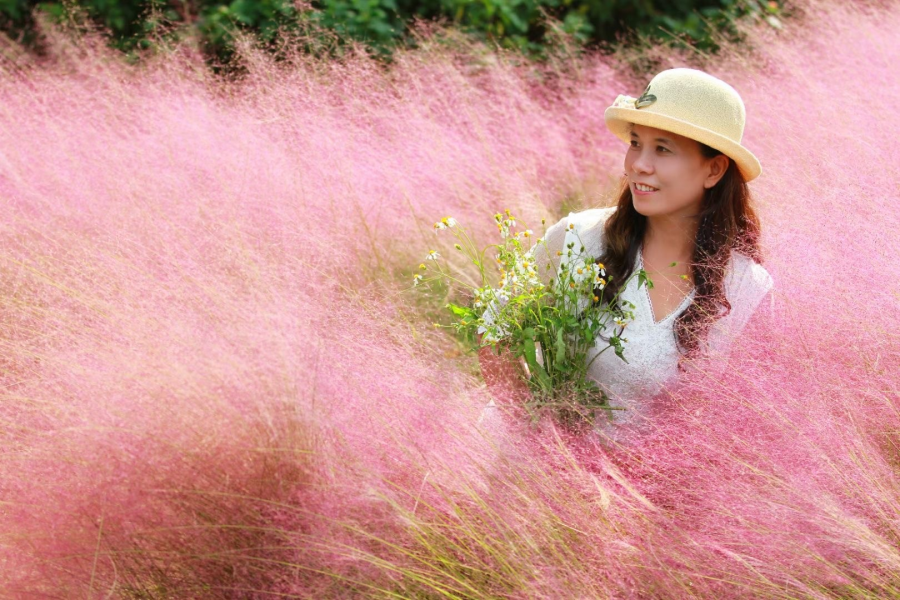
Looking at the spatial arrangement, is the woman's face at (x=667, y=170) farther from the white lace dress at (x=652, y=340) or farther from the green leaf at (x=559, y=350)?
the green leaf at (x=559, y=350)

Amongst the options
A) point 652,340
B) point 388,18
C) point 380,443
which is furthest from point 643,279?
point 388,18

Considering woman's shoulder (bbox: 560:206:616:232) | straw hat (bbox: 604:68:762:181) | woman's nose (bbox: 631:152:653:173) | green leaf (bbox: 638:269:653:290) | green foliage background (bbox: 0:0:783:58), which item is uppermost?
straw hat (bbox: 604:68:762:181)

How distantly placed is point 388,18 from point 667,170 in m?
3.78

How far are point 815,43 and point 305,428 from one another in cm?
399

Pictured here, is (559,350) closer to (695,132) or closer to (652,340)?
(652,340)

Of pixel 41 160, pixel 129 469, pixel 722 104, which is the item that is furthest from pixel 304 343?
pixel 41 160

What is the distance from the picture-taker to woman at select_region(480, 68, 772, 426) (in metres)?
2.27

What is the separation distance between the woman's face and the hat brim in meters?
0.05

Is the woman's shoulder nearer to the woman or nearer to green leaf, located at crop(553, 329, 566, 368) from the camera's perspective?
the woman

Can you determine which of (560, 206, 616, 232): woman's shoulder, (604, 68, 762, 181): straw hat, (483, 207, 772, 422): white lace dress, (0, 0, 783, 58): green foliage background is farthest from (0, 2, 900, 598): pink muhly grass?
(0, 0, 783, 58): green foliage background

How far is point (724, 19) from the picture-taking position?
20.3 ft

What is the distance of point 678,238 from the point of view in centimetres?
244

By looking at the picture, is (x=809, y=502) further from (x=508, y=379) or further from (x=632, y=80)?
(x=632, y=80)

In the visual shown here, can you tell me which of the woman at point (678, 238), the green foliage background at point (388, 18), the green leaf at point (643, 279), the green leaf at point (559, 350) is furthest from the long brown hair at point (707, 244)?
the green foliage background at point (388, 18)
